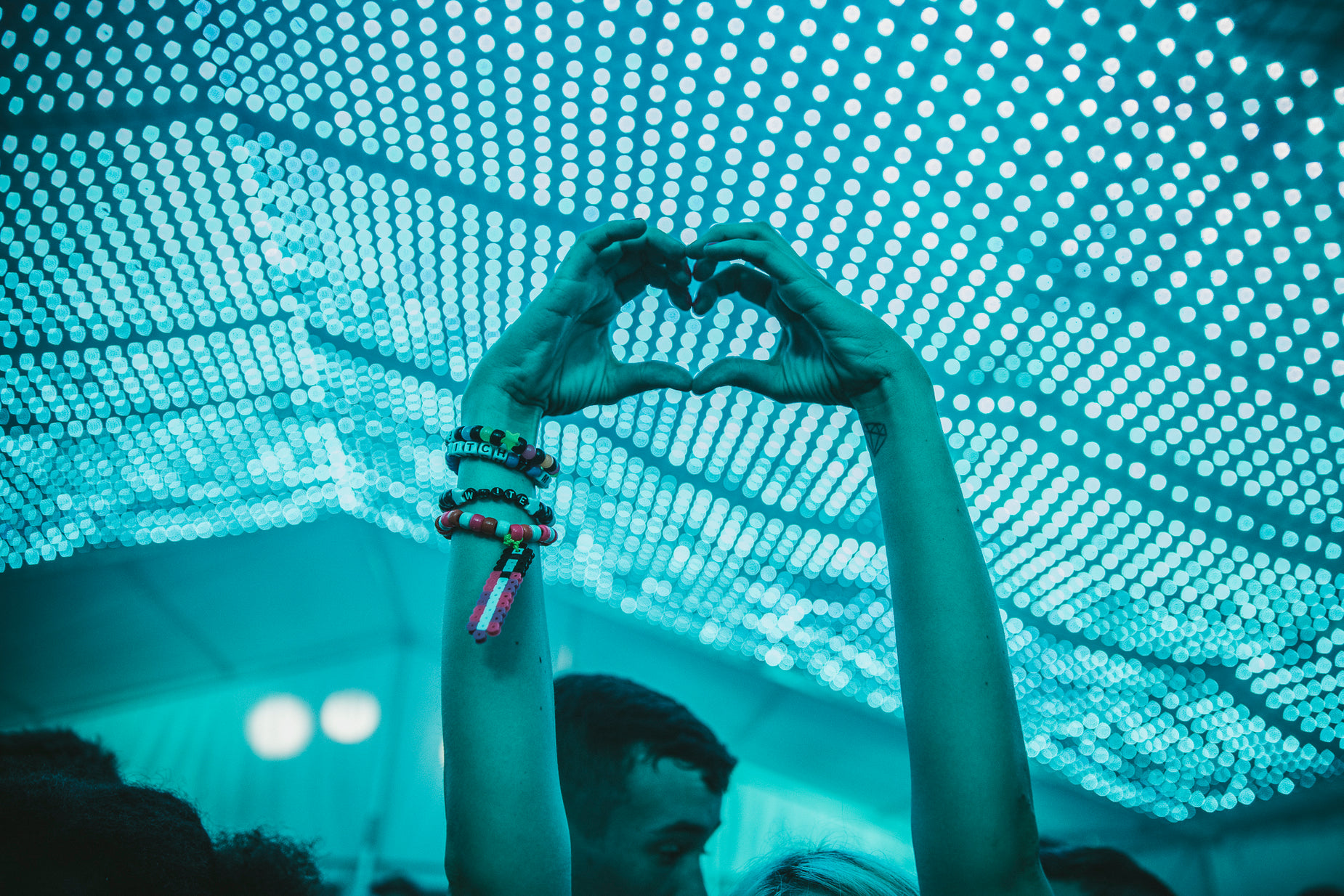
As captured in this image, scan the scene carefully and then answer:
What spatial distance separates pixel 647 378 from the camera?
2.81ft

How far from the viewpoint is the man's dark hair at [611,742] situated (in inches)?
51.2

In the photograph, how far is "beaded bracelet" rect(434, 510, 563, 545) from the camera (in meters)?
0.71

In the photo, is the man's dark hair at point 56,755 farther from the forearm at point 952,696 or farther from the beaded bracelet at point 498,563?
the forearm at point 952,696

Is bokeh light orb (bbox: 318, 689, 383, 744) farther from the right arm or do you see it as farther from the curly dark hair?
the right arm

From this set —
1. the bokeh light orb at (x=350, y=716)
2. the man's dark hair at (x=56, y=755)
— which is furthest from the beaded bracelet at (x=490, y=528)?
the bokeh light orb at (x=350, y=716)

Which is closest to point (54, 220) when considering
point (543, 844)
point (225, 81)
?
point (225, 81)

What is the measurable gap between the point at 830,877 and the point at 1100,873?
95cm

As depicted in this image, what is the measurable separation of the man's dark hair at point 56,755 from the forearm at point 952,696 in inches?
44.0

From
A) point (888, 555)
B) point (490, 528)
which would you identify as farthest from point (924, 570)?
point (490, 528)

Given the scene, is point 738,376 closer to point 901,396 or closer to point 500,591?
point 901,396

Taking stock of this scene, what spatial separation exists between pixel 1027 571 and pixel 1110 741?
0.55 m

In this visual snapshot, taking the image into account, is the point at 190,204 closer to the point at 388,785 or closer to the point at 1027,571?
the point at 1027,571

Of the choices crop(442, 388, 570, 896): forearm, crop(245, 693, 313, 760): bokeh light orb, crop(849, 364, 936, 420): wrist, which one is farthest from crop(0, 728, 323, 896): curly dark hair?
crop(245, 693, 313, 760): bokeh light orb

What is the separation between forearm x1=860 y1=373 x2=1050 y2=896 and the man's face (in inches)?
29.5
